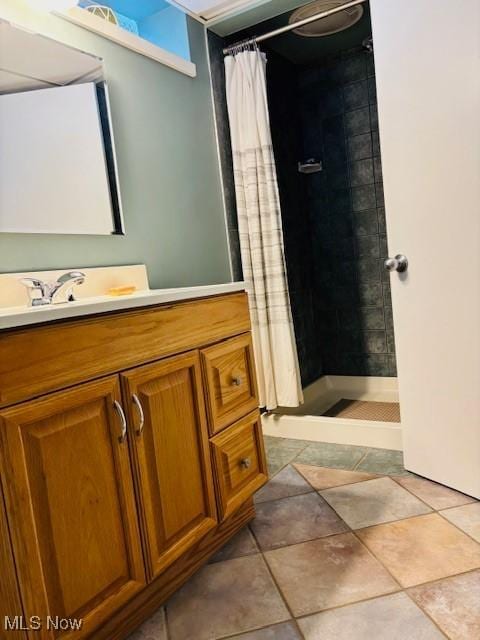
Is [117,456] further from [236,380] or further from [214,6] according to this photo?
[214,6]

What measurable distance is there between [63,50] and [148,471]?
4.68 feet

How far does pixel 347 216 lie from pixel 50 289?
2158 millimetres

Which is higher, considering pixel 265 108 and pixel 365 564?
pixel 265 108

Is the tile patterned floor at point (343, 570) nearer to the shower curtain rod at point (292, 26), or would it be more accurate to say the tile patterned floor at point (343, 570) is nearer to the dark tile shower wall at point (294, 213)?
the dark tile shower wall at point (294, 213)

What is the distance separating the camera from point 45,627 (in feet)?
2.86

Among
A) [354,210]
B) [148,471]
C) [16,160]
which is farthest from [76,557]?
[354,210]

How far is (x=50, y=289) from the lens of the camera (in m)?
1.39

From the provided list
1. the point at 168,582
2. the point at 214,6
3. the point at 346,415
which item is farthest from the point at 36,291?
the point at 346,415

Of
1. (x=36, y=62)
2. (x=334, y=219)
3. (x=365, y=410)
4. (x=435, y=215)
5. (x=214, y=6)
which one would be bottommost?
(x=365, y=410)

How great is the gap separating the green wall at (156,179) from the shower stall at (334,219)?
0.70m

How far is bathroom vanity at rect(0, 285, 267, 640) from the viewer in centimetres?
86

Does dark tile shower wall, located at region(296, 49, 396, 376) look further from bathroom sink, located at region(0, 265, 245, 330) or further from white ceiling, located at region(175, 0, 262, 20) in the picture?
bathroom sink, located at region(0, 265, 245, 330)

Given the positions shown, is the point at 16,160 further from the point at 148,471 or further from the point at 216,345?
the point at 148,471

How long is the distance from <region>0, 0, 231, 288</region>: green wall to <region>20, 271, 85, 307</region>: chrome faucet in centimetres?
11
